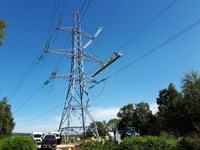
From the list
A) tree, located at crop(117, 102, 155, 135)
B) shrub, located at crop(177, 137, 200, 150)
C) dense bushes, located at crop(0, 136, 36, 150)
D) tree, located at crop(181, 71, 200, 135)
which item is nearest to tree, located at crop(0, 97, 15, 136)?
tree, located at crop(117, 102, 155, 135)

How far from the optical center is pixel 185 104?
68.2 meters

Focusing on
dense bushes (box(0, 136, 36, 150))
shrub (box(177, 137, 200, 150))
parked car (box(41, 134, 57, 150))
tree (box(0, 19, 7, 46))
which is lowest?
shrub (box(177, 137, 200, 150))

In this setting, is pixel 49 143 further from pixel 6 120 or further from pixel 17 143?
pixel 6 120

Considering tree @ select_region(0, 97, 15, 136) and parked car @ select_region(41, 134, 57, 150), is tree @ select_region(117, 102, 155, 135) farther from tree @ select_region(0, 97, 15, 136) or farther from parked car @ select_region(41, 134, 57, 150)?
parked car @ select_region(41, 134, 57, 150)

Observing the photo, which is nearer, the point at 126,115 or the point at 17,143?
the point at 17,143

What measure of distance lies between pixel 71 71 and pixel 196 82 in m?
31.3

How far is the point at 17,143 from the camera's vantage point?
21.2 m

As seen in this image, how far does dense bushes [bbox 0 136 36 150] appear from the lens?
2089 centimetres

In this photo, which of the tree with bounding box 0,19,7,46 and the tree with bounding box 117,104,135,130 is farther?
the tree with bounding box 117,104,135,130

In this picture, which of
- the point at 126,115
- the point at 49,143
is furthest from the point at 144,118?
the point at 49,143

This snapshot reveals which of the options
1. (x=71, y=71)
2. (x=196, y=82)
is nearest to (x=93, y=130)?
(x=71, y=71)

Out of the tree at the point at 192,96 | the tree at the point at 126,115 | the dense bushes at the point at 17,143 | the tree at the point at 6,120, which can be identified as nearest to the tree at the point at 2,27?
the dense bushes at the point at 17,143

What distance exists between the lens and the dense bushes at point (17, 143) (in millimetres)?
20891

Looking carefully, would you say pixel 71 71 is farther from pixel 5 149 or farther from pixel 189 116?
pixel 189 116
